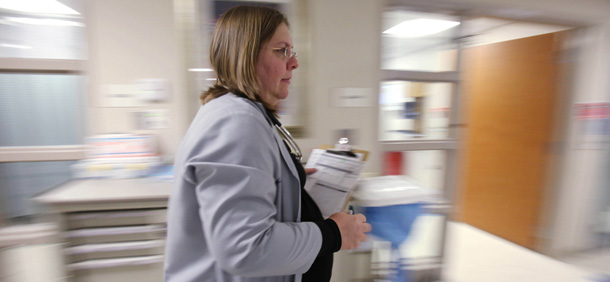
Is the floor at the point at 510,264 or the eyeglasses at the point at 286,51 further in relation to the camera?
the floor at the point at 510,264

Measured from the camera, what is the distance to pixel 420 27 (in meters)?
1.96

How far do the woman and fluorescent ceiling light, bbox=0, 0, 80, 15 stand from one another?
4.74 ft

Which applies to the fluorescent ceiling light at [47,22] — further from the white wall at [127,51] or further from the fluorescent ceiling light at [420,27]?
the fluorescent ceiling light at [420,27]

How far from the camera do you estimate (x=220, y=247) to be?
0.49 metres

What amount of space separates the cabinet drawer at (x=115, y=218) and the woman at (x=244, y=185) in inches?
25.4

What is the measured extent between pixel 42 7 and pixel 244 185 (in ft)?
6.08

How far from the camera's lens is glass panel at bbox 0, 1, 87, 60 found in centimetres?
150

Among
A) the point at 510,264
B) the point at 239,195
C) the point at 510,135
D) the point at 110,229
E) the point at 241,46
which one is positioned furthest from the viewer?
the point at 510,135

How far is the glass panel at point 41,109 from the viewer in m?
1.60

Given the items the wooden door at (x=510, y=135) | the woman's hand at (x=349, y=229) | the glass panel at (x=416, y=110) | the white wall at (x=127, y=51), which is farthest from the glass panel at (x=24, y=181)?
the wooden door at (x=510, y=135)

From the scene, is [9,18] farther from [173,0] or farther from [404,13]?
[404,13]

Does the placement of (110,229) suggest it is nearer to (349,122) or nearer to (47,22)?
(47,22)

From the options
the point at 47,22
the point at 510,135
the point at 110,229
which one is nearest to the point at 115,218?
the point at 110,229

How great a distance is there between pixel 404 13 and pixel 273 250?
6.13ft
